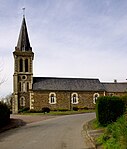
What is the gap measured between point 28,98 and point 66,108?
7.80 metres

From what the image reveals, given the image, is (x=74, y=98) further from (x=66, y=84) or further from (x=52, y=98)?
(x=52, y=98)

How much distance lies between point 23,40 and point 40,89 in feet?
35.4

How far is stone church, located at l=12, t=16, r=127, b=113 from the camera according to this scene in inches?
2260

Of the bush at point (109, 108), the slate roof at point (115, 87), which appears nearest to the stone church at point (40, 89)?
the slate roof at point (115, 87)

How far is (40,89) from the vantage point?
5816 centimetres

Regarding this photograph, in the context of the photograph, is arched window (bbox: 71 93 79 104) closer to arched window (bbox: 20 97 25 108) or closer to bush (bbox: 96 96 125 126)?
arched window (bbox: 20 97 25 108)

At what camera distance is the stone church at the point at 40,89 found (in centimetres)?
5741

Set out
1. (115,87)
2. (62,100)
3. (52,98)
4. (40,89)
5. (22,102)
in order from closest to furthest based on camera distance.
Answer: (22,102) → (40,89) → (52,98) → (62,100) → (115,87)

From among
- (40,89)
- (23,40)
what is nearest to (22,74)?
(40,89)

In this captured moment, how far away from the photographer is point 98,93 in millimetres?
62031

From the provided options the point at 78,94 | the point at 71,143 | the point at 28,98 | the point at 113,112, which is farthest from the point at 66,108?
the point at 71,143

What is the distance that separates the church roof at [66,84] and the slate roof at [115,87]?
1.61 metres

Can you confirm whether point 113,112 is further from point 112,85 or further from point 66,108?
point 112,85

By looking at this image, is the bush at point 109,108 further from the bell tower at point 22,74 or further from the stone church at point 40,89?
the bell tower at point 22,74
